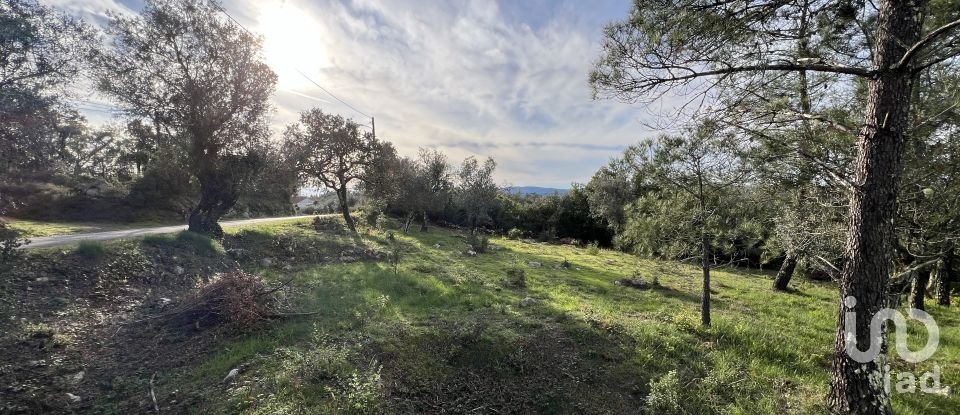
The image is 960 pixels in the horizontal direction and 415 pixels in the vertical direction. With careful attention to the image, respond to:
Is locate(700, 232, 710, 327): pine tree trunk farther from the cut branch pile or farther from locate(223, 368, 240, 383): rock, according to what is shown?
the cut branch pile

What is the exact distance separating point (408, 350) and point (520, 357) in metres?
1.81

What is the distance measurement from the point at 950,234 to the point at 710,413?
568 cm

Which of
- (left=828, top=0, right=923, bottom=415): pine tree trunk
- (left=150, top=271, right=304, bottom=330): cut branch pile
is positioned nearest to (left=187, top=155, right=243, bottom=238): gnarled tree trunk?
(left=150, top=271, right=304, bottom=330): cut branch pile

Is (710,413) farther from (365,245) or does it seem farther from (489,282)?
(365,245)

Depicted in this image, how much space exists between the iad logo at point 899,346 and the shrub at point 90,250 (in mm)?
14287

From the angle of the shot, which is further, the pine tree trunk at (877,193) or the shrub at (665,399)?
the shrub at (665,399)

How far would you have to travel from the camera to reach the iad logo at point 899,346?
11.7 feet

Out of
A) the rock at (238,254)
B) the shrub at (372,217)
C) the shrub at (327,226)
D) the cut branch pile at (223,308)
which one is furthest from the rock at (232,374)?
the shrub at (372,217)

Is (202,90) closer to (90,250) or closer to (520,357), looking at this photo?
(90,250)

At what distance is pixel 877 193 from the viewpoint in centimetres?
348

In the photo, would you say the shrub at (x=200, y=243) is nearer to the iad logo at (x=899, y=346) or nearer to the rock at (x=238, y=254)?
the rock at (x=238, y=254)

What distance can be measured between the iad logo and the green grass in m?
0.21

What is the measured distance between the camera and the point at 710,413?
443 centimetres

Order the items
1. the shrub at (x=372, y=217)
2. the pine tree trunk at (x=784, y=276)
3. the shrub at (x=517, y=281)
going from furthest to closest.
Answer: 1. the shrub at (x=372, y=217)
2. the pine tree trunk at (x=784, y=276)
3. the shrub at (x=517, y=281)
